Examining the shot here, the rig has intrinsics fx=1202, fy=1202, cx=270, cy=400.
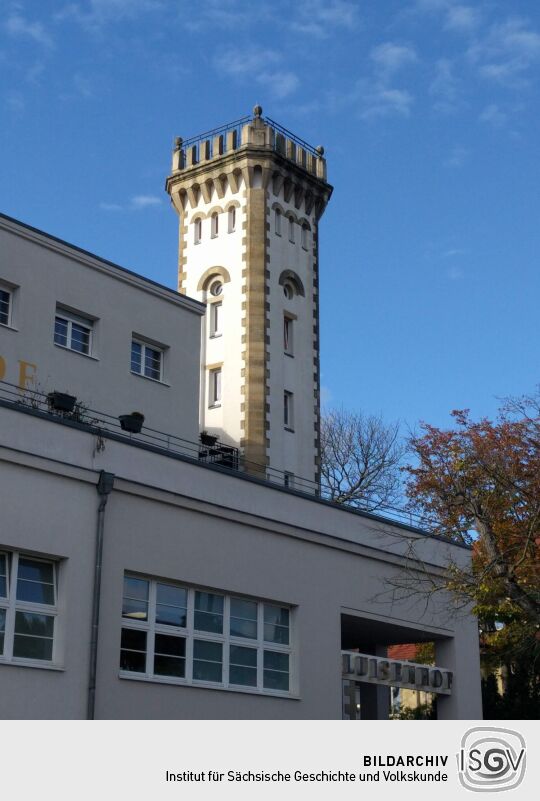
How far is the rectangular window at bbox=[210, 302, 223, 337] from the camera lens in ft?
145

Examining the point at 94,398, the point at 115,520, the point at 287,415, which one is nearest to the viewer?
the point at 115,520

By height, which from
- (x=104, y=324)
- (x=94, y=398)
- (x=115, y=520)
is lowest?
(x=115, y=520)

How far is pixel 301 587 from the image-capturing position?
24500 millimetres

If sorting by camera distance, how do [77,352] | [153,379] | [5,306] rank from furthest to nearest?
[153,379]
[77,352]
[5,306]

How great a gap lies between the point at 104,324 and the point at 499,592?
37.5 ft

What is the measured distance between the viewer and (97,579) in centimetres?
2059

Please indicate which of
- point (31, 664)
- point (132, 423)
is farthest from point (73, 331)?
point (31, 664)

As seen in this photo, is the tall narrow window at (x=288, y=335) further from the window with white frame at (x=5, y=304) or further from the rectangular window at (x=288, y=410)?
the window with white frame at (x=5, y=304)

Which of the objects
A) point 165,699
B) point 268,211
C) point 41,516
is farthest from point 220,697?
point 268,211

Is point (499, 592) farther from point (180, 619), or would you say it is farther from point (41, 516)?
point (41, 516)

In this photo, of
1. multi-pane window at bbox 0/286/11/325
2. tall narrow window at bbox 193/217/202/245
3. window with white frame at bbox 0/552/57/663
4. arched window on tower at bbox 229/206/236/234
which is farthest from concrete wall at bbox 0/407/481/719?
tall narrow window at bbox 193/217/202/245

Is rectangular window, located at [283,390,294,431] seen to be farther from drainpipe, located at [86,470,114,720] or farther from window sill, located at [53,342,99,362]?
drainpipe, located at [86,470,114,720]

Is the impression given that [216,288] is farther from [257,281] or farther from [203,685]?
[203,685]
